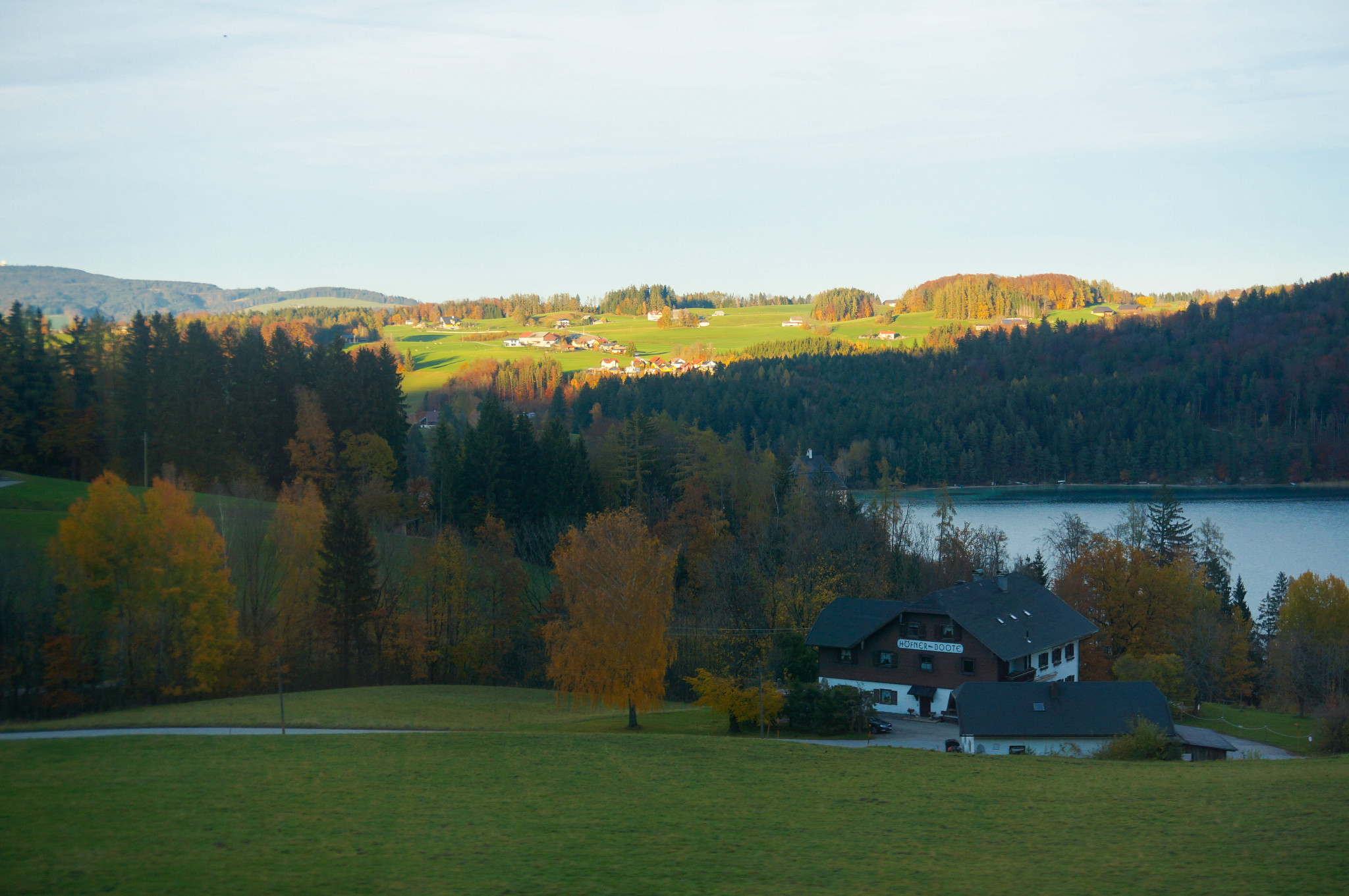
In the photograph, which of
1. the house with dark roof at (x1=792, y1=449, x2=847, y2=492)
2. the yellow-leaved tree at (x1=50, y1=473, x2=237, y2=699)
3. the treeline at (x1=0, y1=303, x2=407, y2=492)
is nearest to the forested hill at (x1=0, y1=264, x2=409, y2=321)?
the treeline at (x1=0, y1=303, x2=407, y2=492)

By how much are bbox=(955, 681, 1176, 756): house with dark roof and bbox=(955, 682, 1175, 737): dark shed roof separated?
21 mm

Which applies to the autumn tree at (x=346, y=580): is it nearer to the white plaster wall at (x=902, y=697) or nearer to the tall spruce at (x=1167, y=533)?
the white plaster wall at (x=902, y=697)

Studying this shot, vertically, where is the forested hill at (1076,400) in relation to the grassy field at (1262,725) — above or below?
above

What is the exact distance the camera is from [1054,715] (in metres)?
27.6

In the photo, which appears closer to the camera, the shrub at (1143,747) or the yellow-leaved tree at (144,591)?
the shrub at (1143,747)

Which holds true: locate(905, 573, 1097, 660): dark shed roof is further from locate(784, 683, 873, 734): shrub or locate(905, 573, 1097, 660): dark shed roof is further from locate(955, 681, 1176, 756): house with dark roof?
locate(784, 683, 873, 734): shrub

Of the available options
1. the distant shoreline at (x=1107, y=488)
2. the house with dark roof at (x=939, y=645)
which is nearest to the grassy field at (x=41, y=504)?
the house with dark roof at (x=939, y=645)

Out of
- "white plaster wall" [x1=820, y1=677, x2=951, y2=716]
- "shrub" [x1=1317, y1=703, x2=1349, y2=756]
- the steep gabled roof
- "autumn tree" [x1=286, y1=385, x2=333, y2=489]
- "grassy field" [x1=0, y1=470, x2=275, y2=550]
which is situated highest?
"autumn tree" [x1=286, y1=385, x2=333, y2=489]

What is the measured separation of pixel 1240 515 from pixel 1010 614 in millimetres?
69782

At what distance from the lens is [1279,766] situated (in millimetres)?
17828

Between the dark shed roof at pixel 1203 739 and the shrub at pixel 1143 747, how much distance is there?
3982 mm

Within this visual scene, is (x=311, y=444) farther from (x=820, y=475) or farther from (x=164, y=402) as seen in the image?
(x=820, y=475)

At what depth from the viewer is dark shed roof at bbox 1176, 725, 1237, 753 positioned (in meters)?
26.7

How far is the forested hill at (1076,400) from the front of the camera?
427 ft
